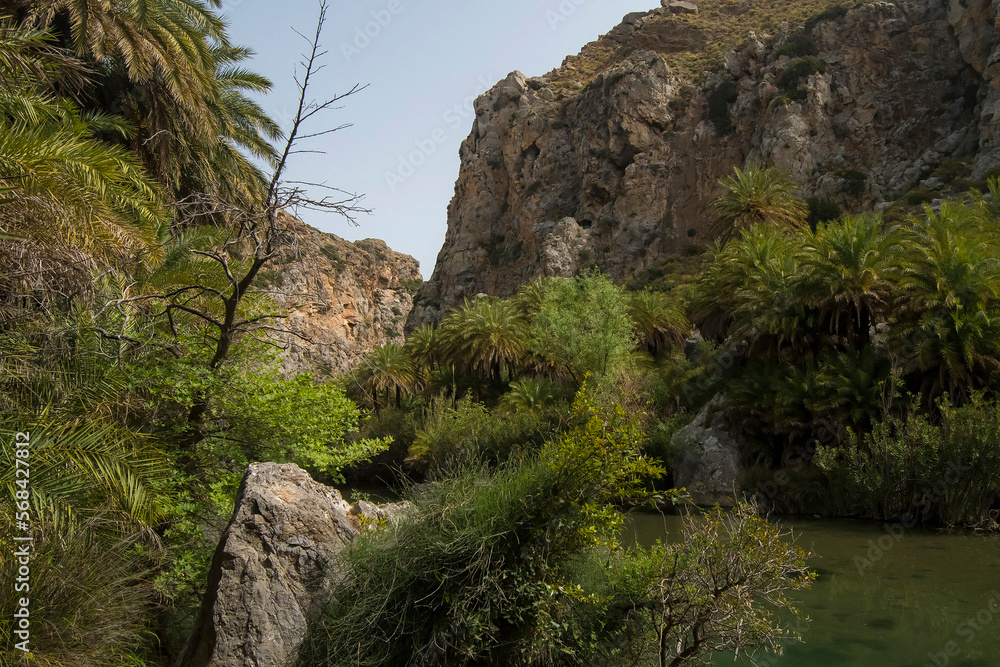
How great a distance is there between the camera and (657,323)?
118 feet

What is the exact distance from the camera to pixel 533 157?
76312 millimetres

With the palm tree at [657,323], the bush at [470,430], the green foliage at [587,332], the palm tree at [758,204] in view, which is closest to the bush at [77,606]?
the bush at [470,430]

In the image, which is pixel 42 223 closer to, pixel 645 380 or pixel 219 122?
pixel 219 122

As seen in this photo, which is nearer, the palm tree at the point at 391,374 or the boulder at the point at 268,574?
the boulder at the point at 268,574

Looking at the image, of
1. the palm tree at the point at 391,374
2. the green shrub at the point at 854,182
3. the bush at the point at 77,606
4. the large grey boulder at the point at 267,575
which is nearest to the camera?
the bush at the point at 77,606

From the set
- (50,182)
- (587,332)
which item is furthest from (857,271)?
(50,182)

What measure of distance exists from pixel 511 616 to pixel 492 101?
8319 cm

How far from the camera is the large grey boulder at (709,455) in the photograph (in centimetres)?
2348

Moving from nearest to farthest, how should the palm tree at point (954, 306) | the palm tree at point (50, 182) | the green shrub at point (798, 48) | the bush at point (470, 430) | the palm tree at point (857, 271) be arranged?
the palm tree at point (50, 182)
the palm tree at point (954, 306)
the palm tree at point (857, 271)
the bush at point (470, 430)
the green shrub at point (798, 48)

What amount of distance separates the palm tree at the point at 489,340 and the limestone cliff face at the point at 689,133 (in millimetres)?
23632

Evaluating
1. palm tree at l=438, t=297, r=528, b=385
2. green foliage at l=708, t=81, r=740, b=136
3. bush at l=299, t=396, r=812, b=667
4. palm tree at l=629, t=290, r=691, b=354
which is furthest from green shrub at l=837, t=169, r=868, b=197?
bush at l=299, t=396, r=812, b=667

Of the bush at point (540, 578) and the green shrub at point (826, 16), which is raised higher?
the green shrub at point (826, 16)

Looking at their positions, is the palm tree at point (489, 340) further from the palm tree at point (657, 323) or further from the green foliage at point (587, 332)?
the palm tree at point (657, 323)

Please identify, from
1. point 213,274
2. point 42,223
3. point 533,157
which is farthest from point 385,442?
point 533,157
